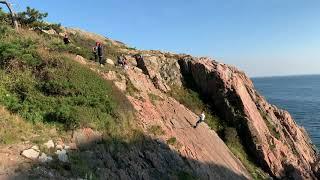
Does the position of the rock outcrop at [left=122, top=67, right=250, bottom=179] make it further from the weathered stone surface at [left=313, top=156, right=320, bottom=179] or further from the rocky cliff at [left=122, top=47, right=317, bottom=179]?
the weathered stone surface at [left=313, top=156, right=320, bottom=179]

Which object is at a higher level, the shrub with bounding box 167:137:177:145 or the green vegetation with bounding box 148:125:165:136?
the green vegetation with bounding box 148:125:165:136

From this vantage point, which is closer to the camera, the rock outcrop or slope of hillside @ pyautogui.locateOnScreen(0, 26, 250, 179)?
slope of hillside @ pyautogui.locateOnScreen(0, 26, 250, 179)

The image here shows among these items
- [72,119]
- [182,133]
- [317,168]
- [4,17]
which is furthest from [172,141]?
[317,168]


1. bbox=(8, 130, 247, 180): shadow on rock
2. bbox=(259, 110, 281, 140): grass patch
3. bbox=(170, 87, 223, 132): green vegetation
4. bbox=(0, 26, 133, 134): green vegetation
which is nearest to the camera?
bbox=(8, 130, 247, 180): shadow on rock

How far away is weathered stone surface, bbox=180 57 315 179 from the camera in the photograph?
34938 millimetres

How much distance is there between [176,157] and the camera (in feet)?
83.0

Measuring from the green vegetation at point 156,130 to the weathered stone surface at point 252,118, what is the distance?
10.9m

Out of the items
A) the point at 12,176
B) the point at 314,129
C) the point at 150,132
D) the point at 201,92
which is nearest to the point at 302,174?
the point at 201,92

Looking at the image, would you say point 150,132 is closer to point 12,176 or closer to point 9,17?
point 12,176

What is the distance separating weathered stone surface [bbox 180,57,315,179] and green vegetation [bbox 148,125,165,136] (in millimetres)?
10923

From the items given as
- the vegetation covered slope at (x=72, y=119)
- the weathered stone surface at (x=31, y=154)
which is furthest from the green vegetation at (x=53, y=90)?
the weathered stone surface at (x=31, y=154)

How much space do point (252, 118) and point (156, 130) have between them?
1227 cm

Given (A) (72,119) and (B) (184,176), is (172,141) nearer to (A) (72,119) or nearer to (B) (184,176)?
(B) (184,176)

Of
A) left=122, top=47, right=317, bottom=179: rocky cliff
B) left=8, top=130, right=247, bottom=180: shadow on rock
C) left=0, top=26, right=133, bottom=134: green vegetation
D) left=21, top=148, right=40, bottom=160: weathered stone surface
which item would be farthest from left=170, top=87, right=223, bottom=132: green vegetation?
left=21, top=148, right=40, bottom=160: weathered stone surface
